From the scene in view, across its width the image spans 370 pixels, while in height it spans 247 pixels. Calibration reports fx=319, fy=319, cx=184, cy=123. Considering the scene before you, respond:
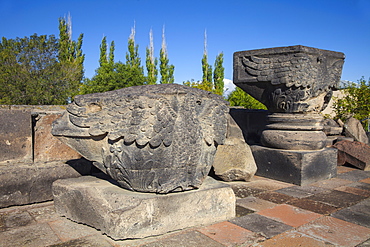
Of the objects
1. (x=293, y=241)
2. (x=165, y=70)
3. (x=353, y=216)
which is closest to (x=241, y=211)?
(x=293, y=241)

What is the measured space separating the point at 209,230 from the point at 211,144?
27.1 inches

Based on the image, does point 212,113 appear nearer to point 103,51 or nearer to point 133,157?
point 133,157

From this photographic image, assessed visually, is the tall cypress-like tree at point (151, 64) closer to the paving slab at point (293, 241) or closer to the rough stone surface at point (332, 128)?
the rough stone surface at point (332, 128)

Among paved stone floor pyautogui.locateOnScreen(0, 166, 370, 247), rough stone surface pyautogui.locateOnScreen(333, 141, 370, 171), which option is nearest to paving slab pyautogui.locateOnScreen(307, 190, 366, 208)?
paved stone floor pyautogui.locateOnScreen(0, 166, 370, 247)

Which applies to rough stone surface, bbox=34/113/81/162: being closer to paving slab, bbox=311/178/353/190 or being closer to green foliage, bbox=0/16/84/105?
paving slab, bbox=311/178/353/190

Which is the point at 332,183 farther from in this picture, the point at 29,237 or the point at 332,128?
the point at 29,237

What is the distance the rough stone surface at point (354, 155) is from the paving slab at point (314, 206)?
232cm

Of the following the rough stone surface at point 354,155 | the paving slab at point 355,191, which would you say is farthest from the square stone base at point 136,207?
the rough stone surface at point 354,155

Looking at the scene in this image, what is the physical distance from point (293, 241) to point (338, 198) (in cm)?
146

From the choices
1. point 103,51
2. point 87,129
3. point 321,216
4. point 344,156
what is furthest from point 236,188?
point 103,51

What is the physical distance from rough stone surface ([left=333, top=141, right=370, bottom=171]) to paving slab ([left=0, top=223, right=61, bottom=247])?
470cm

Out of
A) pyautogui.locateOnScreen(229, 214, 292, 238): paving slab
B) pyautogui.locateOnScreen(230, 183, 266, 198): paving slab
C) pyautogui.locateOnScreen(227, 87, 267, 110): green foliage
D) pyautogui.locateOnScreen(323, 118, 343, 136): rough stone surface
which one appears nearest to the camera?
pyautogui.locateOnScreen(229, 214, 292, 238): paving slab

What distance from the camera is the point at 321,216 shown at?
284 cm

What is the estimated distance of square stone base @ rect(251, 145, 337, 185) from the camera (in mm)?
4102
